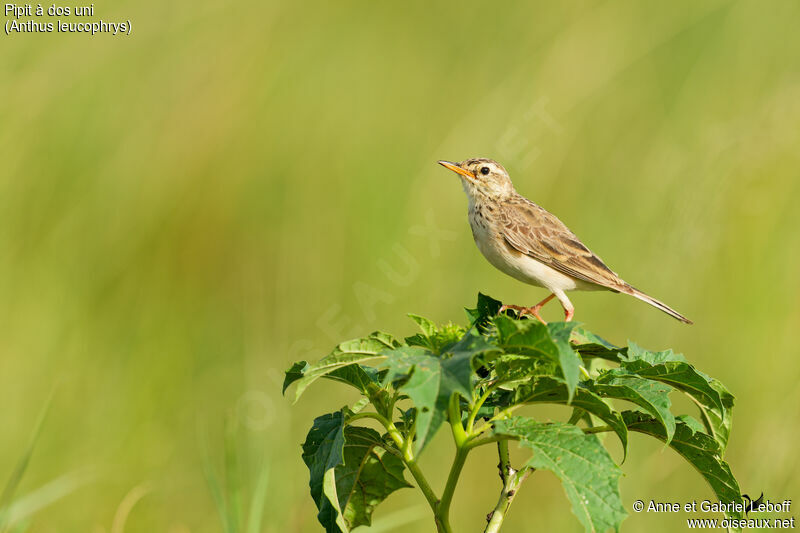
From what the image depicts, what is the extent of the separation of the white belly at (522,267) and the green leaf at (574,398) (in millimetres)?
2949

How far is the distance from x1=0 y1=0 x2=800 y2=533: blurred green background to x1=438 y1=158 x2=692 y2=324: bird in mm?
1279

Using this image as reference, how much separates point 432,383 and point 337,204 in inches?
225

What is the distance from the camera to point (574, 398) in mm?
2109

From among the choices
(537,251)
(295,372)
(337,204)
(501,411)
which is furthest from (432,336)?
(337,204)

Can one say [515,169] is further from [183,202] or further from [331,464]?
[331,464]

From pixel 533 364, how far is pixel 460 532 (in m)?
4.00

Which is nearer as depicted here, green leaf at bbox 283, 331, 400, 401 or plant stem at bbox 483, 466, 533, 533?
green leaf at bbox 283, 331, 400, 401

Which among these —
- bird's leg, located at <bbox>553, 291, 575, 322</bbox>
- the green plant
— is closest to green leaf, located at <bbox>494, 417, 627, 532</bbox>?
the green plant

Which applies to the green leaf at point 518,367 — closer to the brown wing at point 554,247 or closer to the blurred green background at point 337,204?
the brown wing at point 554,247

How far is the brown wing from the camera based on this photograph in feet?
17.3

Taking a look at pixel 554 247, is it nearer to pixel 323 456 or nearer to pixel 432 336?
pixel 432 336

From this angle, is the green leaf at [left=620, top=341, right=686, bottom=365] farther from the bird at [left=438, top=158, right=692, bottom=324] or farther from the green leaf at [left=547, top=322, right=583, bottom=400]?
the bird at [left=438, top=158, right=692, bottom=324]

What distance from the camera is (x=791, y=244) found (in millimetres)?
7105

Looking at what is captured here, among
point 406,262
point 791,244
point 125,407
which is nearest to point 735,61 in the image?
point 791,244
